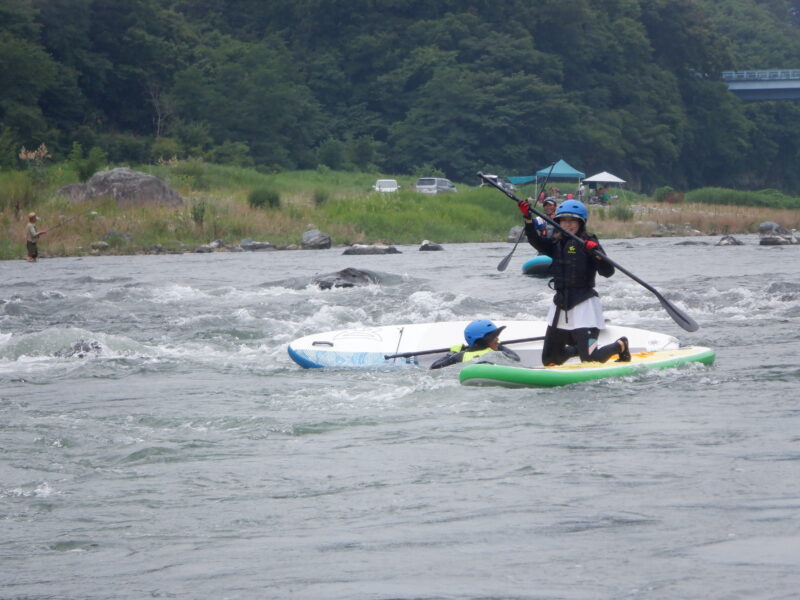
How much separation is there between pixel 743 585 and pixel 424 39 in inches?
2111

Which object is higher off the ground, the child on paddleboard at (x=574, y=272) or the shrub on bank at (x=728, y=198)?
the child on paddleboard at (x=574, y=272)

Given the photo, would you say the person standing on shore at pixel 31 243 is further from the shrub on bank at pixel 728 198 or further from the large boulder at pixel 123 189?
the shrub on bank at pixel 728 198

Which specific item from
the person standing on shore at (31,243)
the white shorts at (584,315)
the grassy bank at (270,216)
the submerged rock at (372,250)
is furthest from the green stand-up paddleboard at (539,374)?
the grassy bank at (270,216)

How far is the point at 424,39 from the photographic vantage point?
56.0m

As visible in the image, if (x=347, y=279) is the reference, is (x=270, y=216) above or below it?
below

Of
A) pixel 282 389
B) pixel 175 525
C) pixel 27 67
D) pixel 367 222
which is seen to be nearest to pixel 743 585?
pixel 175 525

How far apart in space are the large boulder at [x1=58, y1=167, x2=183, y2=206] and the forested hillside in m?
9.09

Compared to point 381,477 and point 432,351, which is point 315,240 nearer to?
point 432,351

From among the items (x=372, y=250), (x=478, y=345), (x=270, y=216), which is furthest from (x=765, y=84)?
(x=478, y=345)

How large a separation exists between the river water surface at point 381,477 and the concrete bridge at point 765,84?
55035 mm

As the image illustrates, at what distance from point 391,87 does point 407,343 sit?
46054 mm

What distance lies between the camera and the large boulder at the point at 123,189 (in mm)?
27688

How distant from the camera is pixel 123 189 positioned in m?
28.0

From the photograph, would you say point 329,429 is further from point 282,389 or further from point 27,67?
point 27,67
